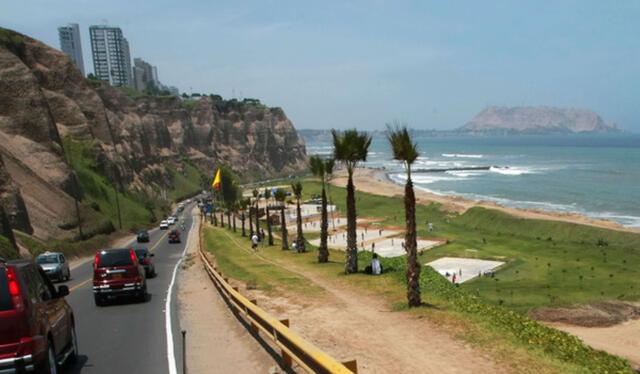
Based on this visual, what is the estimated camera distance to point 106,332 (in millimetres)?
12680

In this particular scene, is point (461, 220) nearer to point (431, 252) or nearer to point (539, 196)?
point (431, 252)

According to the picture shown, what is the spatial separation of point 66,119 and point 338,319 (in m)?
82.5

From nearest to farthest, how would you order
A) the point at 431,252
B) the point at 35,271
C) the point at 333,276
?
the point at 35,271
the point at 333,276
the point at 431,252

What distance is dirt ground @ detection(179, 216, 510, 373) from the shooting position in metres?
9.58

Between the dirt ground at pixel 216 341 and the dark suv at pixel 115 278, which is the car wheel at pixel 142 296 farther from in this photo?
the dirt ground at pixel 216 341

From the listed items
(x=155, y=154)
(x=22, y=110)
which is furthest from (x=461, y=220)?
(x=155, y=154)

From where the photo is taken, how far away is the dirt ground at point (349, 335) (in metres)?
9.58

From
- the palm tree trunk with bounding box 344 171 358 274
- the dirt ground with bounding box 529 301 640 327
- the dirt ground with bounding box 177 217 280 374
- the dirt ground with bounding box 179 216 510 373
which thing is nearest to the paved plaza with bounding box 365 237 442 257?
the dirt ground with bounding box 529 301 640 327

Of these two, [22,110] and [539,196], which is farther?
[539,196]

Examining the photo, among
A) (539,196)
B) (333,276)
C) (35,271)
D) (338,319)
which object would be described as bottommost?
(539,196)

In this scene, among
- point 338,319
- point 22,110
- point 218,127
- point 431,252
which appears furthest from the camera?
point 218,127

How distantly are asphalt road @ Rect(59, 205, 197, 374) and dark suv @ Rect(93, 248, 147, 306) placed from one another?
1.42ft

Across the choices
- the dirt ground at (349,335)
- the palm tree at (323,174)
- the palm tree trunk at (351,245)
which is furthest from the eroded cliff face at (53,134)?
the dirt ground at (349,335)

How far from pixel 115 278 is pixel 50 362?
9.11 m
